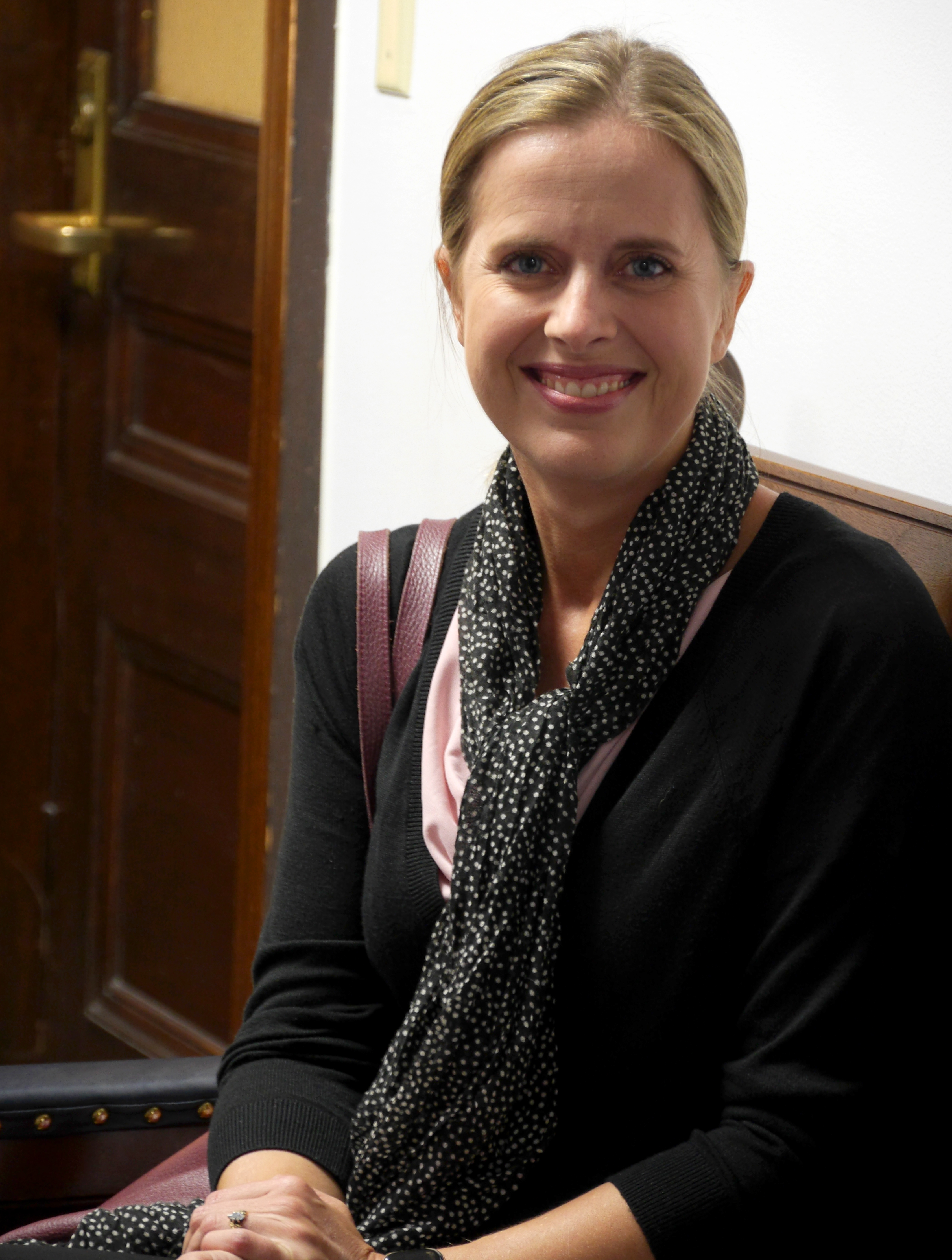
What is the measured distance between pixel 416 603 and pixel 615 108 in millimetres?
419

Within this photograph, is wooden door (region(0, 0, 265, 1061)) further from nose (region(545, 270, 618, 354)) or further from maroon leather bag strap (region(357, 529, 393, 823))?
nose (region(545, 270, 618, 354))

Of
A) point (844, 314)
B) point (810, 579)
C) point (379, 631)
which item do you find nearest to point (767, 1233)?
point (810, 579)

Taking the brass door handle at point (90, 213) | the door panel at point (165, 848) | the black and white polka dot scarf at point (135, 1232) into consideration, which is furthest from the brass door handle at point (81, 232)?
the black and white polka dot scarf at point (135, 1232)

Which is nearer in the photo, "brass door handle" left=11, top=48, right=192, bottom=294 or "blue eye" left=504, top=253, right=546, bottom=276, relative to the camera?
"blue eye" left=504, top=253, right=546, bottom=276

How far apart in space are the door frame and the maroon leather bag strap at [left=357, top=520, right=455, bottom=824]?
0.71 meters

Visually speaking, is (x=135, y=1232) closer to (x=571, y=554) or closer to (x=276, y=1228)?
(x=276, y=1228)

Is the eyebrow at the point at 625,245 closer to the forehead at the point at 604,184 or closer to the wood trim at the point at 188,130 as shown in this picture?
the forehead at the point at 604,184

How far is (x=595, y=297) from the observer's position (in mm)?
1051

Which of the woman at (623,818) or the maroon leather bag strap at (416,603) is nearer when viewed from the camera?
the woman at (623,818)

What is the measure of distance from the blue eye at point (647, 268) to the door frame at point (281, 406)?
35.4 inches

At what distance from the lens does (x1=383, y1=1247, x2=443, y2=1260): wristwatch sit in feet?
3.23

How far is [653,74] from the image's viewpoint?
1.05 metres

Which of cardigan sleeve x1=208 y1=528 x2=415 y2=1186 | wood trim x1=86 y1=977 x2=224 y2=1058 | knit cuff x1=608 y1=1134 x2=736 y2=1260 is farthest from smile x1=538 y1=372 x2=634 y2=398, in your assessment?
wood trim x1=86 y1=977 x2=224 y2=1058

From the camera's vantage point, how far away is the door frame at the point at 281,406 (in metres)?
1.83
